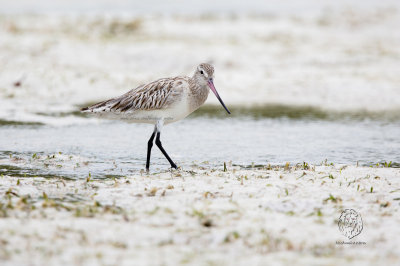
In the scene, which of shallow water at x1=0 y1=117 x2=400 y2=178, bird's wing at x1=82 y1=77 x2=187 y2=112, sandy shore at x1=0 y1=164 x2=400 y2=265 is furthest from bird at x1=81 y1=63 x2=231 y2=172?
sandy shore at x1=0 y1=164 x2=400 y2=265

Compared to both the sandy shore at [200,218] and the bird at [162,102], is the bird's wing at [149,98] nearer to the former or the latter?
the bird at [162,102]

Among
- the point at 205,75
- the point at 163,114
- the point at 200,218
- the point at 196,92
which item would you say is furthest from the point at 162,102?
the point at 200,218

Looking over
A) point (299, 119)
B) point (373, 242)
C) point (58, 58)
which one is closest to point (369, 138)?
point (299, 119)

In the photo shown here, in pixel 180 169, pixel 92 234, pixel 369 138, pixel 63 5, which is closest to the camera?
pixel 92 234

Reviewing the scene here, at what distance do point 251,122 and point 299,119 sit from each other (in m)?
1.11

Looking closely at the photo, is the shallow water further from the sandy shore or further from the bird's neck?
the sandy shore

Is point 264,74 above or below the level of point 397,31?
below

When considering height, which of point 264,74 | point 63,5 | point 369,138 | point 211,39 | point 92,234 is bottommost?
point 92,234

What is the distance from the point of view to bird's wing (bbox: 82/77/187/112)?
8789 millimetres

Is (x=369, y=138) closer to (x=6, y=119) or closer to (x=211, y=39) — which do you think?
(x=6, y=119)

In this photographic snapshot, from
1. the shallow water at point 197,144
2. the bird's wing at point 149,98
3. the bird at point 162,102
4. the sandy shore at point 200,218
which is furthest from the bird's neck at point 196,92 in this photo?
the sandy shore at point 200,218

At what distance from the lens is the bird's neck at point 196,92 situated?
8.92m

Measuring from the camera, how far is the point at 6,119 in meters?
12.8

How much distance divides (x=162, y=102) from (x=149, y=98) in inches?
8.6
